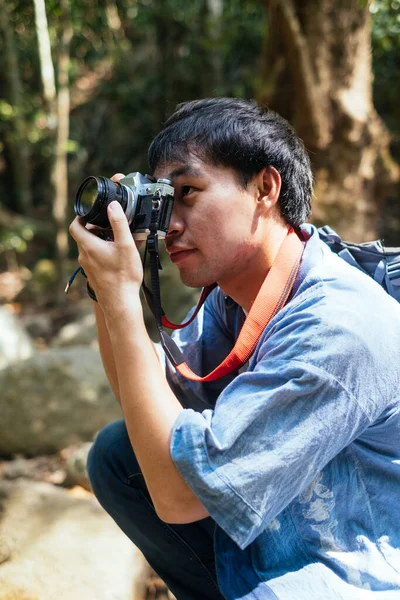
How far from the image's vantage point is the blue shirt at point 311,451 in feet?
3.68

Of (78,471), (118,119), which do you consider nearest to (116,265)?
(78,471)

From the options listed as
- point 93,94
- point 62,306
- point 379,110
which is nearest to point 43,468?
point 62,306

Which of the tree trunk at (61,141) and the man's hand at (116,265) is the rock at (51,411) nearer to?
the man's hand at (116,265)

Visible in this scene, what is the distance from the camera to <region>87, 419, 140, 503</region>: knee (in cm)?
174

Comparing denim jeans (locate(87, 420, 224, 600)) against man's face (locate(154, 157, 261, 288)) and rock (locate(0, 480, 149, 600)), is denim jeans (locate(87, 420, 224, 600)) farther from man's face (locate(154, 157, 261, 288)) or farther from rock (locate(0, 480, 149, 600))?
man's face (locate(154, 157, 261, 288))

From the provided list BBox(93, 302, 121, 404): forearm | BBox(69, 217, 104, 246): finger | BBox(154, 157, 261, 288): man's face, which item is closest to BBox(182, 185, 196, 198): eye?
BBox(154, 157, 261, 288): man's face

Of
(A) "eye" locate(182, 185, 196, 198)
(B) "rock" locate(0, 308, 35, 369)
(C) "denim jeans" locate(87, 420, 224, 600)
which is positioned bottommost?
(B) "rock" locate(0, 308, 35, 369)

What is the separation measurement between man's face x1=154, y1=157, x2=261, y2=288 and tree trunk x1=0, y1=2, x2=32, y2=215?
6059mm

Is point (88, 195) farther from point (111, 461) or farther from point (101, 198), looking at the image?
point (111, 461)

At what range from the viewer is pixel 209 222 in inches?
56.1

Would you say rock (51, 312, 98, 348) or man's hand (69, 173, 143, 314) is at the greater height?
man's hand (69, 173, 143, 314)

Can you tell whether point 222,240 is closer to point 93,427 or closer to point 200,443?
point 200,443

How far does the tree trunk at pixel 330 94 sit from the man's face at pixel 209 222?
235 cm

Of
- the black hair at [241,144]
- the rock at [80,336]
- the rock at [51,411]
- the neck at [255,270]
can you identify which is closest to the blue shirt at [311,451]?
the neck at [255,270]
